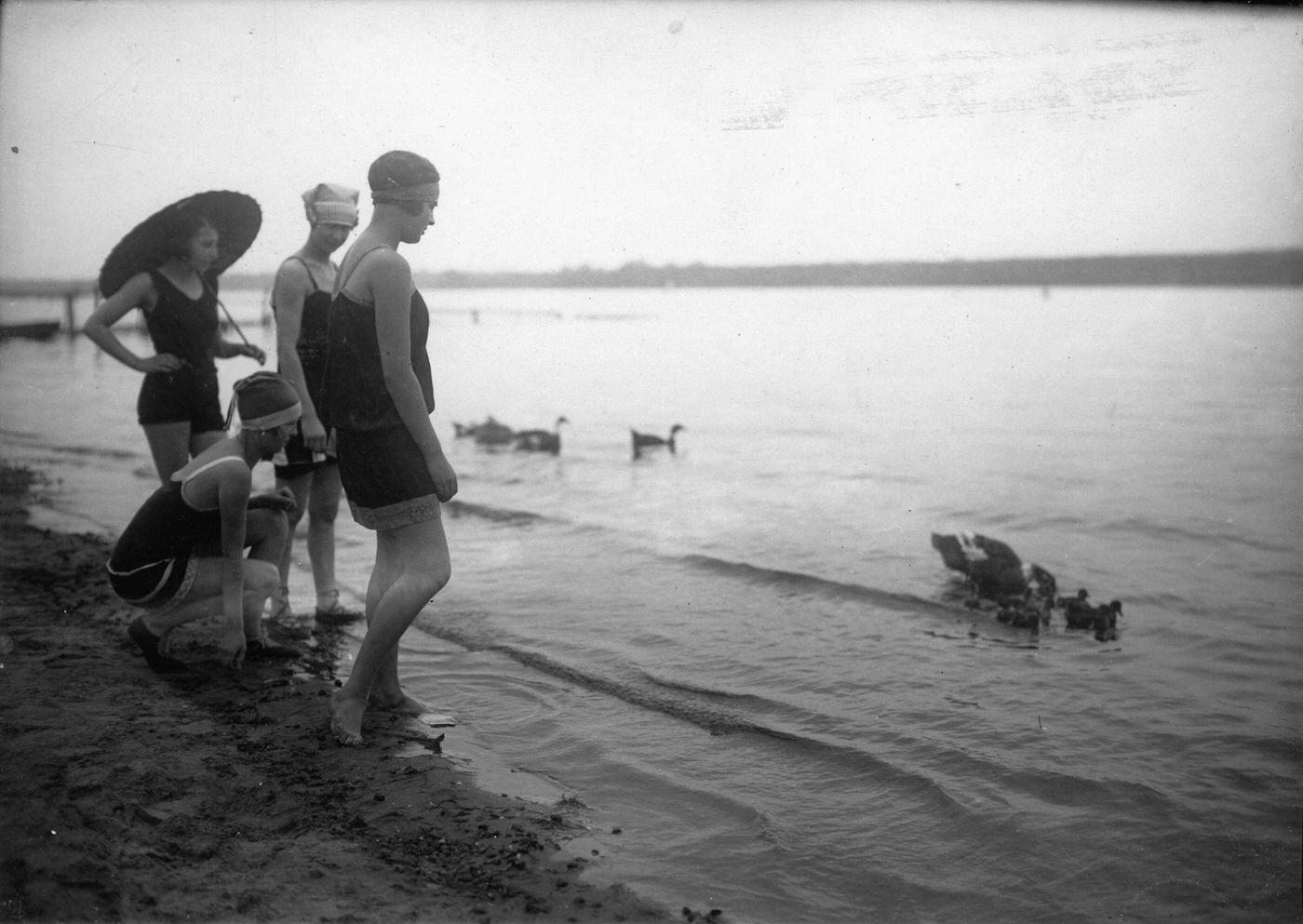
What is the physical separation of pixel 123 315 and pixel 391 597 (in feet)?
7.39

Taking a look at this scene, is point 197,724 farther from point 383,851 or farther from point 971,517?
point 971,517

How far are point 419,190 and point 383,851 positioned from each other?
7.40 feet

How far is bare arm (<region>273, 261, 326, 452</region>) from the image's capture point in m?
4.86

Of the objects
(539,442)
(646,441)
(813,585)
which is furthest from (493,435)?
(813,585)

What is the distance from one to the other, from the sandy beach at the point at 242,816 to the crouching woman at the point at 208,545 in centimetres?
25

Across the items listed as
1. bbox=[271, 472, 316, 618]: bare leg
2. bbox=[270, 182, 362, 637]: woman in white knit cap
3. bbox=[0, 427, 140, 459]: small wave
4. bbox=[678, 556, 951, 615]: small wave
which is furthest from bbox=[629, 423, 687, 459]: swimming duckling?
bbox=[270, 182, 362, 637]: woman in white knit cap

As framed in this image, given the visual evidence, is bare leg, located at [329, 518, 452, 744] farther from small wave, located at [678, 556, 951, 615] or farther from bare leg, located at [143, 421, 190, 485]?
small wave, located at [678, 556, 951, 615]

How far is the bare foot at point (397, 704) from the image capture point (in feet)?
14.1

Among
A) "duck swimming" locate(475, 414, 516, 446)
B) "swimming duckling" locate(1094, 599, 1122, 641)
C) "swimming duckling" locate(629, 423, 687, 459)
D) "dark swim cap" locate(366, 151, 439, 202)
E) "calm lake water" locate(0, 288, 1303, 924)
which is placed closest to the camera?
"calm lake water" locate(0, 288, 1303, 924)

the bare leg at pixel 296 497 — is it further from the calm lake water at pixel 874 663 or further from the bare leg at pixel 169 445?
the calm lake water at pixel 874 663

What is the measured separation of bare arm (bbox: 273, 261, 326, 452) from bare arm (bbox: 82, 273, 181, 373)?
0.54 meters

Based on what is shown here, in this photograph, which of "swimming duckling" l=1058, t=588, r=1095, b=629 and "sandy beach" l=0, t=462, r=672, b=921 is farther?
"swimming duckling" l=1058, t=588, r=1095, b=629

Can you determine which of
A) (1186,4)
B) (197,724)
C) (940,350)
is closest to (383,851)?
(197,724)

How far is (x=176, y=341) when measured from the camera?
497 centimetres
